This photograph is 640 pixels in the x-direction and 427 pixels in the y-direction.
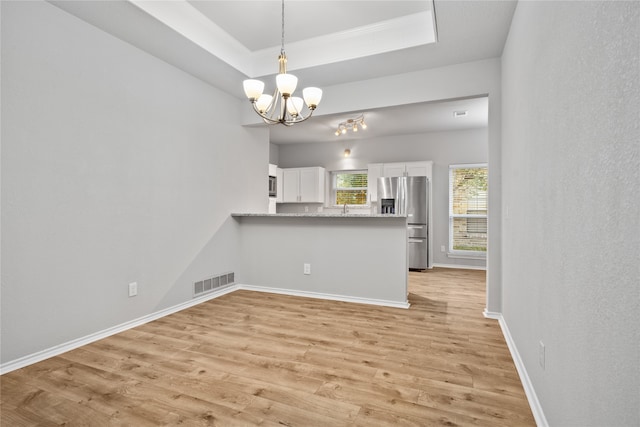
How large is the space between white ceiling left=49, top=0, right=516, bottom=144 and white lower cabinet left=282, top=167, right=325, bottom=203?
3.38 meters

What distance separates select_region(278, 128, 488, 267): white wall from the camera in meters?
6.24

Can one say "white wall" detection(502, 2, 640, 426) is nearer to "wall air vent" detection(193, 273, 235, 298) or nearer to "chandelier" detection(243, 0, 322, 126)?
"chandelier" detection(243, 0, 322, 126)

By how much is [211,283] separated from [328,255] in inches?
56.7

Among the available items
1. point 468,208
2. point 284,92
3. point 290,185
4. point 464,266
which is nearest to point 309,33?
point 284,92

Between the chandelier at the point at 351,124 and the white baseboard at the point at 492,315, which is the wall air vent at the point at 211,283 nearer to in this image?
the white baseboard at the point at 492,315

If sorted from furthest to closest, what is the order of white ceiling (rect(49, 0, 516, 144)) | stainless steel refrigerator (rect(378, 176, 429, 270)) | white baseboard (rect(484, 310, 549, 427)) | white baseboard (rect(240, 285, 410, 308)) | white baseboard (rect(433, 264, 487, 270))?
1. white baseboard (rect(433, 264, 487, 270))
2. stainless steel refrigerator (rect(378, 176, 429, 270))
3. white baseboard (rect(240, 285, 410, 308))
4. white ceiling (rect(49, 0, 516, 144))
5. white baseboard (rect(484, 310, 549, 427))

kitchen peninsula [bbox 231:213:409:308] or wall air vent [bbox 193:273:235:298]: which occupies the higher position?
kitchen peninsula [bbox 231:213:409:308]

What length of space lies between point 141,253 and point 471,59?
3.67 m

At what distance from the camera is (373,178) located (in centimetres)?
682

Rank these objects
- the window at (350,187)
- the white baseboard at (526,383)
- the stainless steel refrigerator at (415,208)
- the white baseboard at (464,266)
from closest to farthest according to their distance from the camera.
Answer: the white baseboard at (526,383) < the stainless steel refrigerator at (415,208) < the white baseboard at (464,266) < the window at (350,187)

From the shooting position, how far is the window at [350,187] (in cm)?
722

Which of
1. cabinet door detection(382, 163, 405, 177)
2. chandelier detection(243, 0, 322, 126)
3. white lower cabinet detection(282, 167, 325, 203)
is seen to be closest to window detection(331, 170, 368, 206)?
white lower cabinet detection(282, 167, 325, 203)

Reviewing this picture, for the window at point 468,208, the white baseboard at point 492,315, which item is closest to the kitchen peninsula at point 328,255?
the white baseboard at point 492,315

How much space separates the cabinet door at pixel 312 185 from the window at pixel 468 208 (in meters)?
2.66
